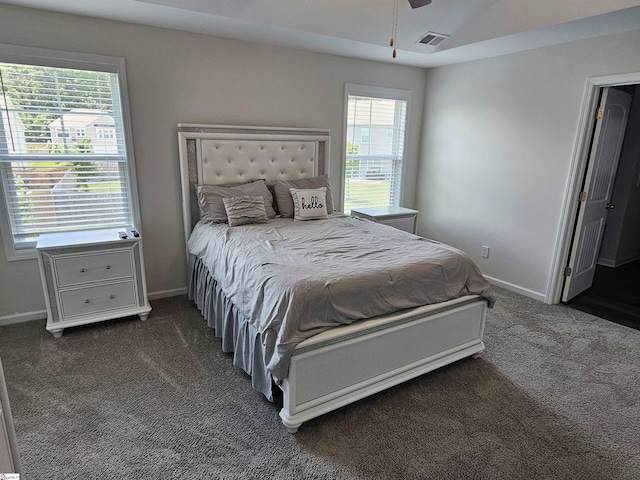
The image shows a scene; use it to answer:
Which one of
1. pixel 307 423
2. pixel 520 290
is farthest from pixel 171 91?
pixel 520 290

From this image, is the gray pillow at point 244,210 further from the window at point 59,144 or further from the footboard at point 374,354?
the footboard at point 374,354

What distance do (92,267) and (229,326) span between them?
1.21 metres

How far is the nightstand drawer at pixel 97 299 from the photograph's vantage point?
Answer: 9.44ft

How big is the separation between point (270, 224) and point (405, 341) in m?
1.57

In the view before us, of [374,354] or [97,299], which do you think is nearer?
[374,354]

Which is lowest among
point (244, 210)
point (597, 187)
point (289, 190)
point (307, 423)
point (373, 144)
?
point (307, 423)

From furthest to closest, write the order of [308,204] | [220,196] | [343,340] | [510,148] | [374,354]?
[510,148] < [308,204] < [220,196] < [374,354] < [343,340]

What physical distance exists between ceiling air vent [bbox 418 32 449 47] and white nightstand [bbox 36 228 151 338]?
314 cm

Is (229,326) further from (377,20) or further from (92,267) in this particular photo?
(377,20)

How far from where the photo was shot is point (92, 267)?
289 centimetres

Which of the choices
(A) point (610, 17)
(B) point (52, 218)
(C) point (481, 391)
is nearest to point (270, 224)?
(B) point (52, 218)

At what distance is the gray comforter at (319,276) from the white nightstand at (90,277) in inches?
23.5

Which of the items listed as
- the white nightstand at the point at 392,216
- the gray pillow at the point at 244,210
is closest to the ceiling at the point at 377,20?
the gray pillow at the point at 244,210

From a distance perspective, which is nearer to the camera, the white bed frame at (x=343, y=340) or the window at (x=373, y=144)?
the white bed frame at (x=343, y=340)
